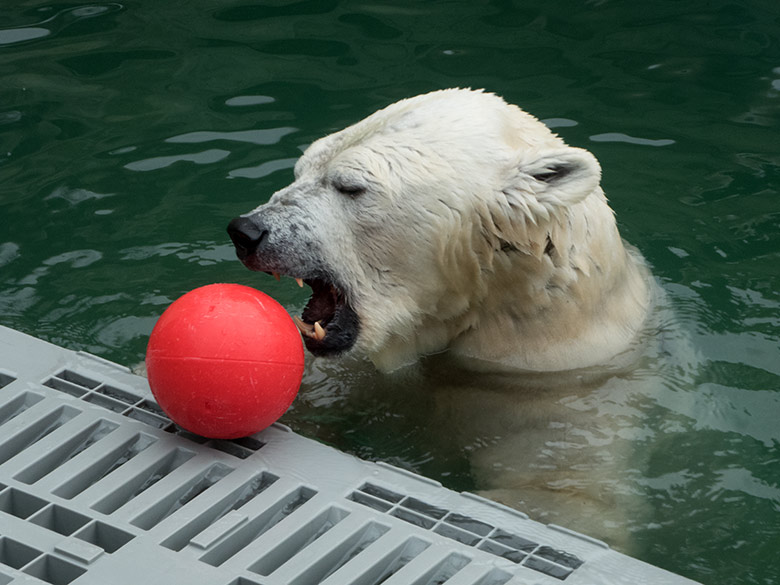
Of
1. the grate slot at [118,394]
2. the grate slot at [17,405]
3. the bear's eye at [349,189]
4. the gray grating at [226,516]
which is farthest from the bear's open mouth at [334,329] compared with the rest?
the grate slot at [17,405]

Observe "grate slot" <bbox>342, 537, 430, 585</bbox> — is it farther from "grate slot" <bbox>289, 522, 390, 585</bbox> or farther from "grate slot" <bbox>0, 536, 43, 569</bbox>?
"grate slot" <bbox>0, 536, 43, 569</bbox>

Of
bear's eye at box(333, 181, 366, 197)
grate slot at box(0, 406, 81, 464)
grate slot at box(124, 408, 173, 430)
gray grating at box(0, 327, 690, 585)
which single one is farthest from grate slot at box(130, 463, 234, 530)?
bear's eye at box(333, 181, 366, 197)

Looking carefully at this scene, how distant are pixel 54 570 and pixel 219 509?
1.50 ft

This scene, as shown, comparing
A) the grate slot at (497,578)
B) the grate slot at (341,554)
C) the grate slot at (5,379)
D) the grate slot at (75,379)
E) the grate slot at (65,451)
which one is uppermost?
the grate slot at (5,379)

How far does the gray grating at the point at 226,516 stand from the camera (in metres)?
2.73

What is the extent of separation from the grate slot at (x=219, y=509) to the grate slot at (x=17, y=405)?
768 mm

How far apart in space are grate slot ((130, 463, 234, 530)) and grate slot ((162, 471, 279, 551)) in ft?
0.27

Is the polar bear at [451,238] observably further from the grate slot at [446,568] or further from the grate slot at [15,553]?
the grate slot at [15,553]

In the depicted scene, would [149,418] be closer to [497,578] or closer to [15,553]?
[15,553]

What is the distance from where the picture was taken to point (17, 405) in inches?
134

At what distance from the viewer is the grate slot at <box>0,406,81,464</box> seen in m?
3.21

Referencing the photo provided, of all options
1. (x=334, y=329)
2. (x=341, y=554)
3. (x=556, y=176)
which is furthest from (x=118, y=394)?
(x=556, y=176)

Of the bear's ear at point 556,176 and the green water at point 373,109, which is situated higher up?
the bear's ear at point 556,176

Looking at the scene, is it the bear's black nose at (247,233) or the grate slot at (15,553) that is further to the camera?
the bear's black nose at (247,233)
